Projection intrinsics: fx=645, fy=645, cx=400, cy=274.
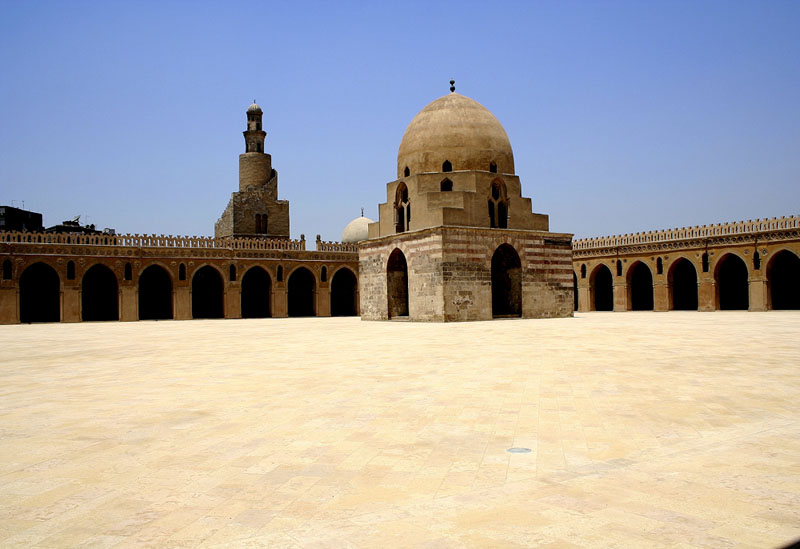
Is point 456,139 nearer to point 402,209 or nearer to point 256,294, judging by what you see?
point 402,209

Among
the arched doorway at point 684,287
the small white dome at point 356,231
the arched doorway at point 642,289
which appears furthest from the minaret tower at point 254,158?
the arched doorway at point 684,287

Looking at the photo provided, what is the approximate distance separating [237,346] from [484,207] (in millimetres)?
13460

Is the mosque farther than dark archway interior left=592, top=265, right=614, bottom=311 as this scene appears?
No

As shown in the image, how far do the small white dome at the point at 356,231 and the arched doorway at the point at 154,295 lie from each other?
13.3 meters

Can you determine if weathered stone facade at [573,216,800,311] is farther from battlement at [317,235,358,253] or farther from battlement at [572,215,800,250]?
battlement at [317,235,358,253]

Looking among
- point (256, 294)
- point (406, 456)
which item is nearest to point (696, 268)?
point (256, 294)

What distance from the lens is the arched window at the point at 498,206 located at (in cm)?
2573

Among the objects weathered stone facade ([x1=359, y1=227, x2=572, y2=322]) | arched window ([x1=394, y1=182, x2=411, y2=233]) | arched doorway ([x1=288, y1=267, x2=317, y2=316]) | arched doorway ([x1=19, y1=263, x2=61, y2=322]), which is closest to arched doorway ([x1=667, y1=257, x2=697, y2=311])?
weathered stone facade ([x1=359, y1=227, x2=572, y2=322])

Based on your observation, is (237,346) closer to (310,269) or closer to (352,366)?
(352,366)

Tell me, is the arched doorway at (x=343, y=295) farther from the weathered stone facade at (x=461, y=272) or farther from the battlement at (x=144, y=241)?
the weathered stone facade at (x=461, y=272)

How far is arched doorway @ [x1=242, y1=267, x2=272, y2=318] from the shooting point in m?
38.9

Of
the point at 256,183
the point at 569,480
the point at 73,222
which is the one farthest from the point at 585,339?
the point at 73,222

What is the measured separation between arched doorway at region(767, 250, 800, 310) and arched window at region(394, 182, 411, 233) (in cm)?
1937

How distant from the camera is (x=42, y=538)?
10.3ft
